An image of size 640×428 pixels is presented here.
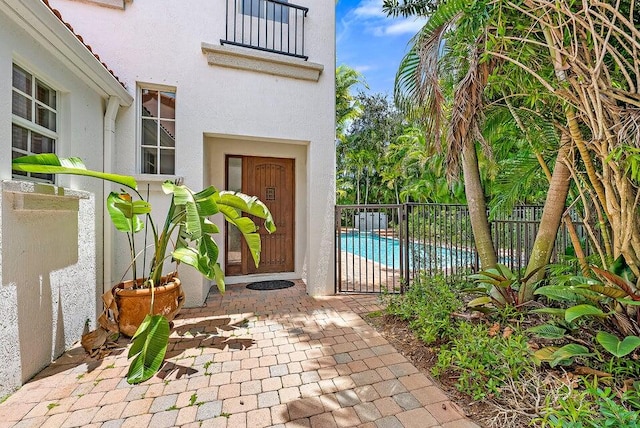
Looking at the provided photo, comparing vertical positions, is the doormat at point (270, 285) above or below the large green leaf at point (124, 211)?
below

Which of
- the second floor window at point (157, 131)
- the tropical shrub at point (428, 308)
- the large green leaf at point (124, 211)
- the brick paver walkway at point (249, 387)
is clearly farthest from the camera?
the second floor window at point (157, 131)

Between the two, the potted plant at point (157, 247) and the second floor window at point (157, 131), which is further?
the second floor window at point (157, 131)

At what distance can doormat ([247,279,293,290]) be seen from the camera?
644cm

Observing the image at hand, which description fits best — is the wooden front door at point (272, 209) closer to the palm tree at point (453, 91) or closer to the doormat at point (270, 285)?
the doormat at point (270, 285)

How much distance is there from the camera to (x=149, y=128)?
5.38 meters

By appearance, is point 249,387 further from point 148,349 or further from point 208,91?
point 208,91

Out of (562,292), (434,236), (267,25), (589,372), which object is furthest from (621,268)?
(267,25)

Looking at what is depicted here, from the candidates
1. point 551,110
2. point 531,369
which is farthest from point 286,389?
point 551,110

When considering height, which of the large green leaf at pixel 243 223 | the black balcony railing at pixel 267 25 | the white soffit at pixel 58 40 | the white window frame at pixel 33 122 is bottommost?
the large green leaf at pixel 243 223

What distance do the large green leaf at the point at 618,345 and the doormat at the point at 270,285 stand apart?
17.3 feet

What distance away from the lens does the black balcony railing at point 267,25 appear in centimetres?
564

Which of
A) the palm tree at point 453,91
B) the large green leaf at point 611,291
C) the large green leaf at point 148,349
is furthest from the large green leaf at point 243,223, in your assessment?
the large green leaf at point 611,291

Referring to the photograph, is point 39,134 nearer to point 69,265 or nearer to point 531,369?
point 69,265

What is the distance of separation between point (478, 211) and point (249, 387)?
14.0 feet
